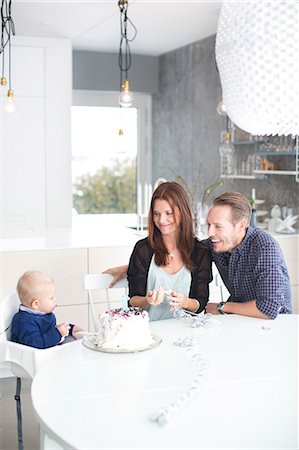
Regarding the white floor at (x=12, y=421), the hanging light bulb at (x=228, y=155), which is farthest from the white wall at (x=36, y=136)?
the white floor at (x=12, y=421)

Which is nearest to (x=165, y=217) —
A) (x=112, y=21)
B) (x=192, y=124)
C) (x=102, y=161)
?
(x=112, y=21)

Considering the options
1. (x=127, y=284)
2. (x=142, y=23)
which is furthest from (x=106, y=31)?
(x=127, y=284)

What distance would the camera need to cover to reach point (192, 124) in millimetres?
6559

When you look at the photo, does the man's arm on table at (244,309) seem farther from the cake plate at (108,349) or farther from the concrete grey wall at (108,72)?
the concrete grey wall at (108,72)

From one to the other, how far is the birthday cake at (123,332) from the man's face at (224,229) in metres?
0.62

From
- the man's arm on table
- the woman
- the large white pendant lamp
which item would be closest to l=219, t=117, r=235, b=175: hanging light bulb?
the woman

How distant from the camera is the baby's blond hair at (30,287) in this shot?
Answer: 266 centimetres

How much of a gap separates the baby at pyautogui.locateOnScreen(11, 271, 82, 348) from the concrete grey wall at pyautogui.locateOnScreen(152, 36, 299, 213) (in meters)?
2.99

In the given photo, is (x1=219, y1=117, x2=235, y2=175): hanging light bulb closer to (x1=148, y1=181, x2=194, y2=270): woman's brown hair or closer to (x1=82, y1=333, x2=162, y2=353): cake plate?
(x1=148, y1=181, x2=194, y2=270): woman's brown hair

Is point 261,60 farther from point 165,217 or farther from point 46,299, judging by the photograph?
point 46,299

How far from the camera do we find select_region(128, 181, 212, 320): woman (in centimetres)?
278

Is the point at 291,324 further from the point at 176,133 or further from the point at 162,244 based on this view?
the point at 176,133

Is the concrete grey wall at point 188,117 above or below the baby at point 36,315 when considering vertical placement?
above

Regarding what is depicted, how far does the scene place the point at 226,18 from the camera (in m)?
1.80
